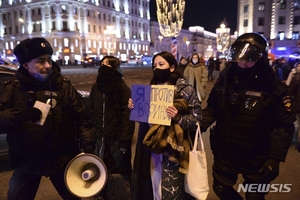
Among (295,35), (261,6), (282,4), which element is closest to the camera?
(295,35)

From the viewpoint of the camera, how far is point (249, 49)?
2.48 metres

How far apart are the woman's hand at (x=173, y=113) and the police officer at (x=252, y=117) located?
0.50m

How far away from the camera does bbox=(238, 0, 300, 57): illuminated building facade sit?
53938 mm

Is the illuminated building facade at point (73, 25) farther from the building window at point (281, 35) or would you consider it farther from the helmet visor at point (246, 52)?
the helmet visor at point (246, 52)

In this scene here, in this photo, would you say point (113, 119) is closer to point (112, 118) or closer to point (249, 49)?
point (112, 118)

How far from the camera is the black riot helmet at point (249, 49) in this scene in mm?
2475

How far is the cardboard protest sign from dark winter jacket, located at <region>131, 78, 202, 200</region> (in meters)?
0.12

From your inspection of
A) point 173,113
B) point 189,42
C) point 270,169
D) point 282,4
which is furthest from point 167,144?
point 189,42

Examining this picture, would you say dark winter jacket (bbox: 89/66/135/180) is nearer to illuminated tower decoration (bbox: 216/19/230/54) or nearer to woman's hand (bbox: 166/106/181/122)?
woman's hand (bbox: 166/106/181/122)

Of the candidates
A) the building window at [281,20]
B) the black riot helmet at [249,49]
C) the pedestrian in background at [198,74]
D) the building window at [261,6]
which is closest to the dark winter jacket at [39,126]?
the black riot helmet at [249,49]

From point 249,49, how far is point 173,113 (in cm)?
91

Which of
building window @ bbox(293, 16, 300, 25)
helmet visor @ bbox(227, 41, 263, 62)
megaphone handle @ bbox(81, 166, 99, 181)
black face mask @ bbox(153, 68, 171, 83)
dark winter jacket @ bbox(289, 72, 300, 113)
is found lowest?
megaphone handle @ bbox(81, 166, 99, 181)

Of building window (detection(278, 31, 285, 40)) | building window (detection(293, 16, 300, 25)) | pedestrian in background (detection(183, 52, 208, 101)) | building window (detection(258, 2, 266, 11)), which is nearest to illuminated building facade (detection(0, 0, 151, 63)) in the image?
building window (detection(258, 2, 266, 11))

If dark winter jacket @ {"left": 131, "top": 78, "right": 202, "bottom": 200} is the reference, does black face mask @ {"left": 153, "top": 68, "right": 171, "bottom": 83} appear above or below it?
above
